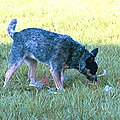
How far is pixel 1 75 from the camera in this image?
20.1 ft

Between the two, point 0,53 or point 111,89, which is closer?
point 111,89

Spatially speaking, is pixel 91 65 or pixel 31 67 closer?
pixel 91 65

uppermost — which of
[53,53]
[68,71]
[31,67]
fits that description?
[53,53]

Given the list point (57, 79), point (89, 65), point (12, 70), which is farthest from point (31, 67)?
point (89, 65)

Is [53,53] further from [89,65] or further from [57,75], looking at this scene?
[89,65]

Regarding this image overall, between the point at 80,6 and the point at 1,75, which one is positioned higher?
the point at 80,6

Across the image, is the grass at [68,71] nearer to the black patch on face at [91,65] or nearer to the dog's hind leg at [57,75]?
the dog's hind leg at [57,75]

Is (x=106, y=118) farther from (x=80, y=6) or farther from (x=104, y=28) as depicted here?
(x=80, y=6)

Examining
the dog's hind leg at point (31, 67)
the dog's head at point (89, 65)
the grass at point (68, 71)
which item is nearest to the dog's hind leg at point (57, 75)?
the grass at point (68, 71)

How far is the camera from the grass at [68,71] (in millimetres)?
4371

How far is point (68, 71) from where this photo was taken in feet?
21.1

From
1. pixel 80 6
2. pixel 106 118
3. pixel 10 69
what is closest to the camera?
pixel 106 118

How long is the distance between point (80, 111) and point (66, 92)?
0.83 meters

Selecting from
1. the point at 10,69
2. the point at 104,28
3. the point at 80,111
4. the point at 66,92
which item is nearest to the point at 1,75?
the point at 10,69
